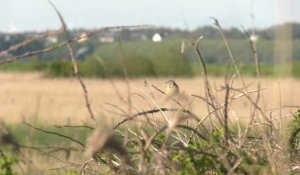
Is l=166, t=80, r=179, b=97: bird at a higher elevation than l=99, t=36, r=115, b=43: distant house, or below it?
below

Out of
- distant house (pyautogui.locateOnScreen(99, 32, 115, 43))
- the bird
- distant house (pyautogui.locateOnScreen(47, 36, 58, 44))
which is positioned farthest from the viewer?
distant house (pyautogui.locateOnScreen(99, 32, 115, 43))

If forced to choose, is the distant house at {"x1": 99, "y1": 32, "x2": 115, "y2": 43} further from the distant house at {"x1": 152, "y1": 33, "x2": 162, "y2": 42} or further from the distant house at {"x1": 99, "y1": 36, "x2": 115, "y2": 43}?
the distant house at {"x1": 152, "y1": 33, "x2": 162, "y2": 42}

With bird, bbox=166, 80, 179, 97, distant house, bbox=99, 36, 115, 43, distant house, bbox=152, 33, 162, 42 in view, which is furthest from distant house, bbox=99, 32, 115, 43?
bird, bbox=166, 80, 179, 97

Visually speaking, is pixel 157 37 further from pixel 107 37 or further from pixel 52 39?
pixel 52 39

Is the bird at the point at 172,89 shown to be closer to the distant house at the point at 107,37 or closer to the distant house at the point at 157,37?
the distant house at the point at 157,37

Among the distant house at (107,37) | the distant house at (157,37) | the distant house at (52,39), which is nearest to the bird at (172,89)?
the distant house at (157,37)

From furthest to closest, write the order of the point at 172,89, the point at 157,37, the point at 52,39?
the point at 157,37 < the point at 172,89 < the point at 52,39

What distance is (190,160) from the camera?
2166mm

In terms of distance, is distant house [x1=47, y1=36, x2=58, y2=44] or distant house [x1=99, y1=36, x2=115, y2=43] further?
distant house [x1=99, y1=36, x2=115, y2=43]

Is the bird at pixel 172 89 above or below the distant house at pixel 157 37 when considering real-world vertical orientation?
below

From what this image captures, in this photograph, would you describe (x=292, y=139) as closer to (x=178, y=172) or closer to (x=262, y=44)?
(x=178, y=172)

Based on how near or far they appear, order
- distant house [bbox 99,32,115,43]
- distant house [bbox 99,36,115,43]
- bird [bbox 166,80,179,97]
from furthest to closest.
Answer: distant house [bbox 99,36,115,43], distant house [bbox 99,32,115,43], bird [bbox 166,80,179,97]

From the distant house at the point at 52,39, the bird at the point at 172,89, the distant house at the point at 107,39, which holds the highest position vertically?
the distant house at the point at 52,39

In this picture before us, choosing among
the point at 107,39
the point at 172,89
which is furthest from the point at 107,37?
the point at 172,89
